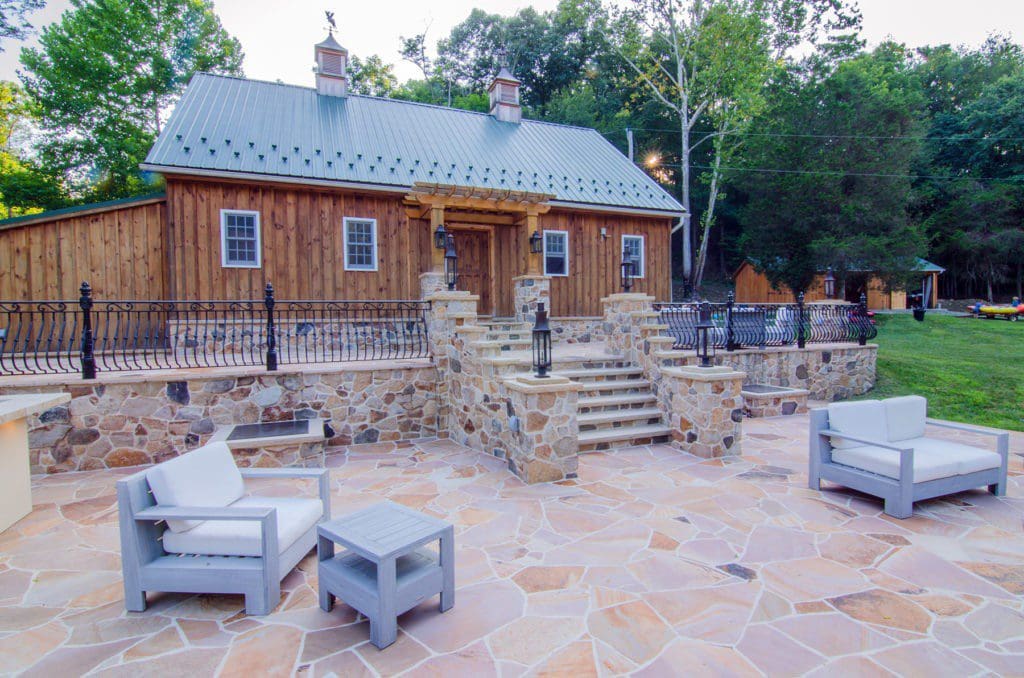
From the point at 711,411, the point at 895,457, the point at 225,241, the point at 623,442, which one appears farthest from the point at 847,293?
the point at 225,241

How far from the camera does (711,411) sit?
589 cm

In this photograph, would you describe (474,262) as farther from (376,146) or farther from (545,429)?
(545,429)

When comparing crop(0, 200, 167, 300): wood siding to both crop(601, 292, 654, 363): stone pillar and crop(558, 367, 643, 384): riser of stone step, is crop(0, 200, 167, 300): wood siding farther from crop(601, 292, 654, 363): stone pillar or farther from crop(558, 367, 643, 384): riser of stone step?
crop(601, 292, 654, 363): stone pillar

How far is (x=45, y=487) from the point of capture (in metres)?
5.05

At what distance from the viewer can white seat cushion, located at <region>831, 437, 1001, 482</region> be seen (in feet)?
13.8

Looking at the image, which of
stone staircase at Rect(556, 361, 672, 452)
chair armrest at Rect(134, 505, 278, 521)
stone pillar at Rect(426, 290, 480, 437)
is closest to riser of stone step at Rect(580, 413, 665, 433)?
stone staircase at Rect(556, 361, 672, 452)

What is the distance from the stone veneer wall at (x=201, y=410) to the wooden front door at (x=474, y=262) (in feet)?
16.7

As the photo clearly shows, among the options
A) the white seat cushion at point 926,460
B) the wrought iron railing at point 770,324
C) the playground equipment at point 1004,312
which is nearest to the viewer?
the white seat cushion at point 926,460

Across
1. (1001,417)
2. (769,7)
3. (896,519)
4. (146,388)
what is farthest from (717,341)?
(769,7)

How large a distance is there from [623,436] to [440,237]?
5.72 m

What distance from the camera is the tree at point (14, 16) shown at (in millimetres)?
12898

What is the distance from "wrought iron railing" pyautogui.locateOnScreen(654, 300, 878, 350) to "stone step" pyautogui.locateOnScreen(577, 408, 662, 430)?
2477mm

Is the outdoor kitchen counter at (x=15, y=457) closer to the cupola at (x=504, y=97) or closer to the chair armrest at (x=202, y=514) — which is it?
the chair armrest at (x=202, y=514)

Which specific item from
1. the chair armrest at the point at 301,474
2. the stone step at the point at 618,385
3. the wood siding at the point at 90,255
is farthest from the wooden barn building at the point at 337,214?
the chair armrest at the point at 301,474
